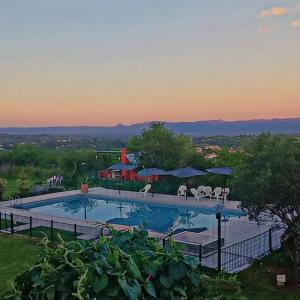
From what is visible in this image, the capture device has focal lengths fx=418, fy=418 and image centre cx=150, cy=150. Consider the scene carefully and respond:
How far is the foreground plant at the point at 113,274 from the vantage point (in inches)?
47.6

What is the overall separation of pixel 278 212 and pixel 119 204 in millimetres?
12548

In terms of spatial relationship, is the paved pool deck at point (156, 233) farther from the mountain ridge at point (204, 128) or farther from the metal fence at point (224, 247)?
the mountain ridge at point (204, 128)

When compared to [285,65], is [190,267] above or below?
below

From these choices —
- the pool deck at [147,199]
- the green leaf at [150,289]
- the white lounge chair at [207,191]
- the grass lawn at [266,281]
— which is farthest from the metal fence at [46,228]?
the green leaf at [150,289]

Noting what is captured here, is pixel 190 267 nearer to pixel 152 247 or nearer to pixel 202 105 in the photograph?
pixel 152 247

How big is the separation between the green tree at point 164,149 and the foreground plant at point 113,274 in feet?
68.7

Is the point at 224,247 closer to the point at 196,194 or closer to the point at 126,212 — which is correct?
the point at 196,194

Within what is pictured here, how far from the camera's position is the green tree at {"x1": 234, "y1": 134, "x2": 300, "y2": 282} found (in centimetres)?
812

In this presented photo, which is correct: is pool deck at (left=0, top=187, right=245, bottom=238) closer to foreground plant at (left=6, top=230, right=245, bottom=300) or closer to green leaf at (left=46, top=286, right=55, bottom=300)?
foreground plant at (left=6, top=230, right=245, bottom=300)

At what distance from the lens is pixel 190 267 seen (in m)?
1.40

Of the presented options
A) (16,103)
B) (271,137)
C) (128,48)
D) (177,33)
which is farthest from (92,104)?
(271,137)

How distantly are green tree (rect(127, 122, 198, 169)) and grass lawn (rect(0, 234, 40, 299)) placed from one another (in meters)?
11.3

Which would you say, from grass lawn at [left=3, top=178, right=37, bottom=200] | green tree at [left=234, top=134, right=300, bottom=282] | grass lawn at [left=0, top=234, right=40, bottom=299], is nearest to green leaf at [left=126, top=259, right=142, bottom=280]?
green tree at [left=234, top=134, right=300, bottom=282]

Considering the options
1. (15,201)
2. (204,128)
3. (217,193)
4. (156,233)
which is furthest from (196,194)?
(204,128)
